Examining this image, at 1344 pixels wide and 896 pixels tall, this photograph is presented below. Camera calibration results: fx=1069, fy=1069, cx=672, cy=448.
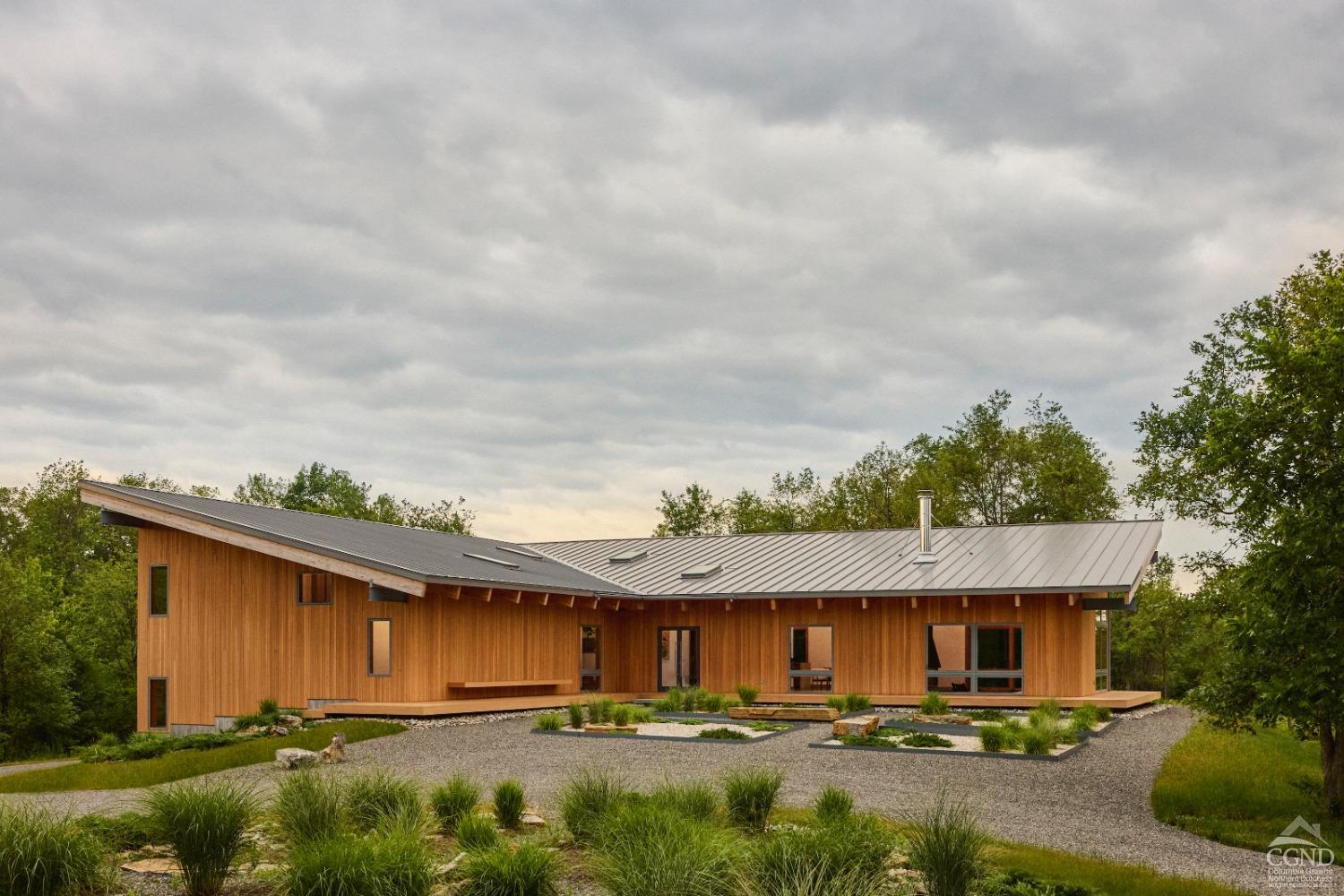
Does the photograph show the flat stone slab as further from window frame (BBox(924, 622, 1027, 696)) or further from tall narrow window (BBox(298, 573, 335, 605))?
tall narrow window (BBox(298, 573, 335, 605))

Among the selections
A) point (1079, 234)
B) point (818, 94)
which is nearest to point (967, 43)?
point (818, 94)

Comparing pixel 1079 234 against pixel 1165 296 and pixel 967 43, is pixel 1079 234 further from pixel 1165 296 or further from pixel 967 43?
pixel 967 43

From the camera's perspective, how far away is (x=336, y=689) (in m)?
19.7

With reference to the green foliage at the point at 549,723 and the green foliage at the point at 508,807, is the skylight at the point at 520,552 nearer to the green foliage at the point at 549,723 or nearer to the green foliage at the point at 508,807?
the green foliage at the point at 549,723

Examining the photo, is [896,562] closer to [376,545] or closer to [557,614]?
[557,614]

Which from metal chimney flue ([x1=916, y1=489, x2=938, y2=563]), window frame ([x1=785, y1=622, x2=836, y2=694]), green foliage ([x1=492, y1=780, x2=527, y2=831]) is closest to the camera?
green foliage ([x1=492, y1=780, x2=527, y2=831])

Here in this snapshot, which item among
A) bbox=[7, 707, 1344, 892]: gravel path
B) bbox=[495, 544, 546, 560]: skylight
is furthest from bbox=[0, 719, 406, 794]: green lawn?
bbox=[495, 544, 546, 560]: skylight

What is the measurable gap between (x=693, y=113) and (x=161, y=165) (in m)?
9.89

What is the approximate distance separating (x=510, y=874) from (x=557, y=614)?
657 inches

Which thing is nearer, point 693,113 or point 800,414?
point 693,113

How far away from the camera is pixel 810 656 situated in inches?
1277

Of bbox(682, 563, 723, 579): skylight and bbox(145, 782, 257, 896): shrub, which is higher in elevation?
bbox(682, 563, 723, 579): skylight

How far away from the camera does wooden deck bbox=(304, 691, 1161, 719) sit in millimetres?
18734

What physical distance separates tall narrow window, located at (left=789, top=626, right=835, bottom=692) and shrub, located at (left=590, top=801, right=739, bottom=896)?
17.2 m
